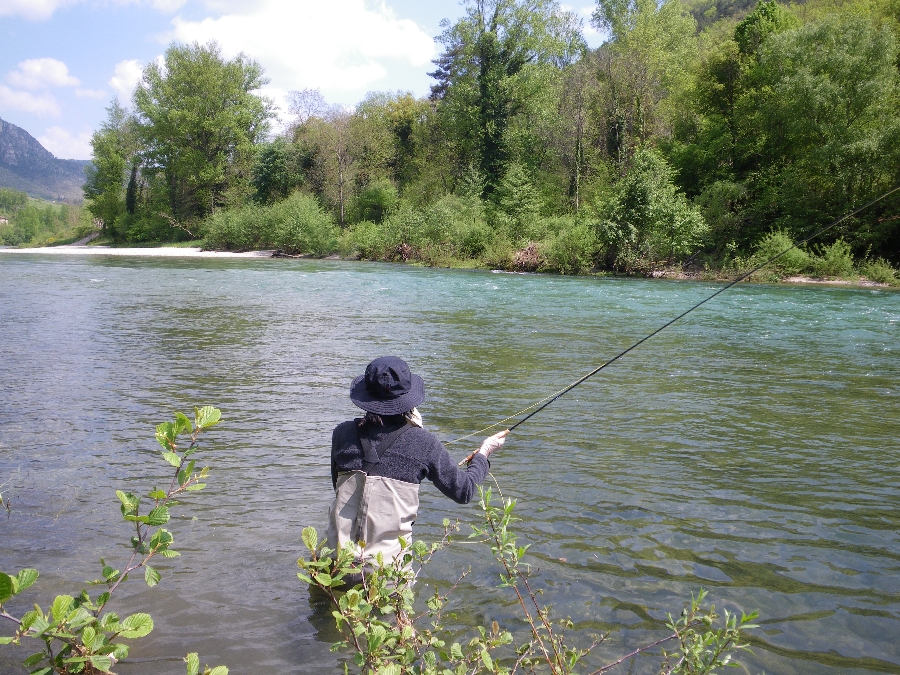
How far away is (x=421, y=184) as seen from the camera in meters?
58.3

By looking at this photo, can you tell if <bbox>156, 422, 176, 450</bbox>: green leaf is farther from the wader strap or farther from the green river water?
the green river water

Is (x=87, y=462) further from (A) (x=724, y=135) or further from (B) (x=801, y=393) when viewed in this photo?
(A) (x=724, y=135)

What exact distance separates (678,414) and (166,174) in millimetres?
67508

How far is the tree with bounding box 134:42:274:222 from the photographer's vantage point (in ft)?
206

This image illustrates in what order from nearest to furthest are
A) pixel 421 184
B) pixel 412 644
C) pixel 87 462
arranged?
pixel 412 644 < pixel 87 462 < pixel 421 184

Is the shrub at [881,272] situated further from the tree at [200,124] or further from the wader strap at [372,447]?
the tree at [200,124]

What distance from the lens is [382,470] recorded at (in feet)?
11.5

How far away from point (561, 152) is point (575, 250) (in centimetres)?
2016

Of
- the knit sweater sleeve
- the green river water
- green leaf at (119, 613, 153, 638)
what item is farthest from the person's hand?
green leaf at (119, 613, 153, 638)

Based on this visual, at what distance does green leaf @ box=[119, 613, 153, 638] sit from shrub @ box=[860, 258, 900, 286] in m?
33.3

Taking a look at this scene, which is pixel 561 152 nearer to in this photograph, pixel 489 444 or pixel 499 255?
pixel 499 255

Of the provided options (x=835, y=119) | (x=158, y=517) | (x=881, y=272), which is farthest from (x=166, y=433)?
(x=835, y=119)

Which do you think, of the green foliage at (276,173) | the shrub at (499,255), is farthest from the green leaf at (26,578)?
the green foliage at (276,173)

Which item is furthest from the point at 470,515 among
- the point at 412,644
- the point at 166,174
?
the point at 166,174
